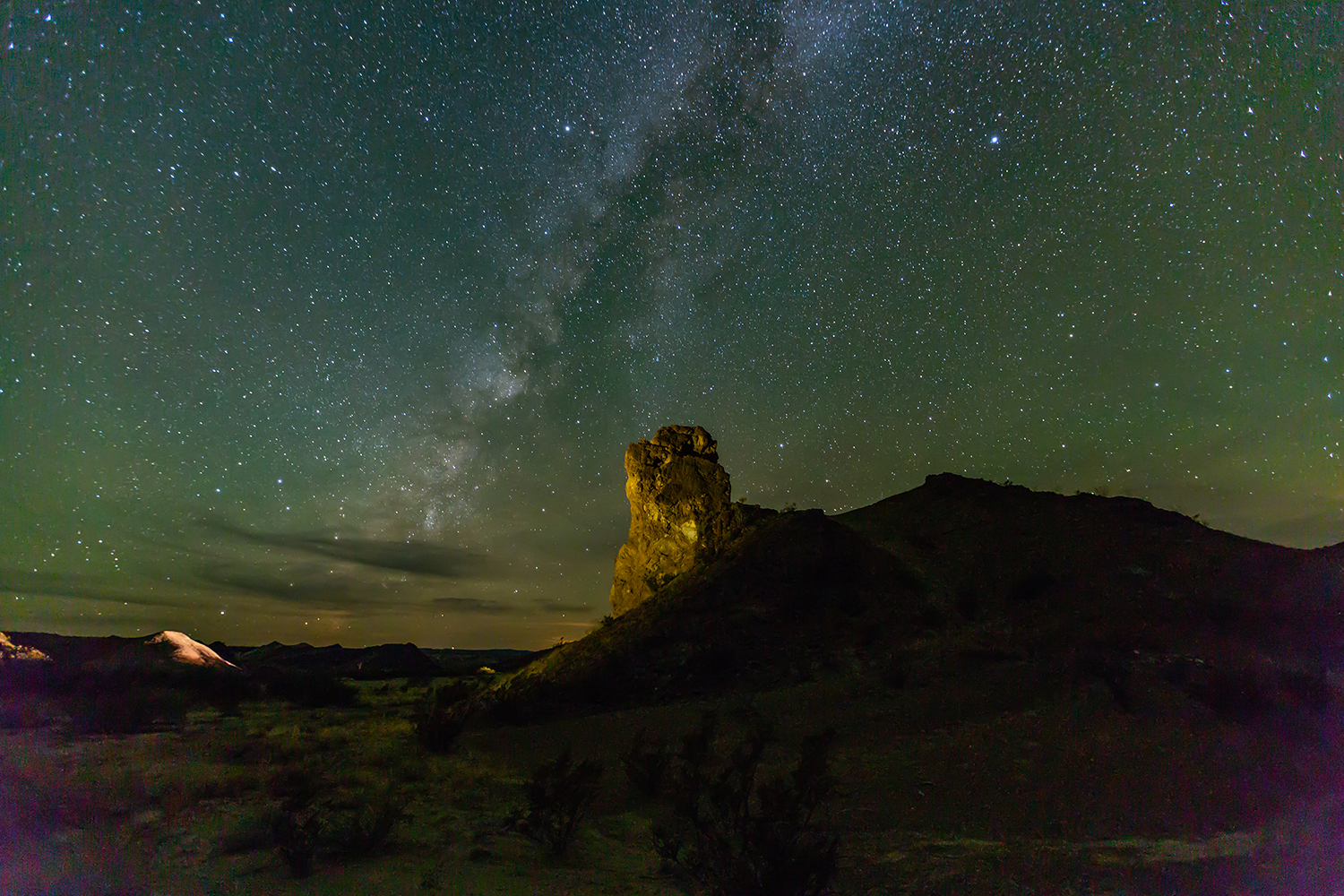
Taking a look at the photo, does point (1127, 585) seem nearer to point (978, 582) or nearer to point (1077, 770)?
point (978, 582)

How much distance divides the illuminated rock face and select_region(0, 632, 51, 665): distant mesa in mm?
20312

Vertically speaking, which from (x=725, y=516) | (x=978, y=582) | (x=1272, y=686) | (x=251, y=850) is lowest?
(x=251, y=850)

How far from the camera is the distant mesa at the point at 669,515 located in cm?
2198

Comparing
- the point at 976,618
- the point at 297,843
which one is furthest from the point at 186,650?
the point at 976,618

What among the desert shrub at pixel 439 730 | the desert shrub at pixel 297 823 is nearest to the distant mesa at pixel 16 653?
the desert shrub at pixel 439 730

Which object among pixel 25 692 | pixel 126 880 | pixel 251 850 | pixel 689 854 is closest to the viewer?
pixel 126 880

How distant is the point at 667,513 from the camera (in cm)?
2277

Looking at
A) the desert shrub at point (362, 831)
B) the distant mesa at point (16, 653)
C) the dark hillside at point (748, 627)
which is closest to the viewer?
the desert shrub at point (362, 831)

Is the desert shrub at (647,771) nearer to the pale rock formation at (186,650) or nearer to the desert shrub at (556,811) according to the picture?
the desert shrub at (556,811)

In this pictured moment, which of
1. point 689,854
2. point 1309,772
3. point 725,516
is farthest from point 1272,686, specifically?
point 725,516

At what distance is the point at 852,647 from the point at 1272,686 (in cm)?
817

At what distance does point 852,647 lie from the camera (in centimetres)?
1563

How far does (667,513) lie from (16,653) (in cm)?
2392

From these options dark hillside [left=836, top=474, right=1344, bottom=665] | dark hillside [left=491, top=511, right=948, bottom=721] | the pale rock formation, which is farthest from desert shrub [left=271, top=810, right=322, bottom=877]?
the pale rock formation
